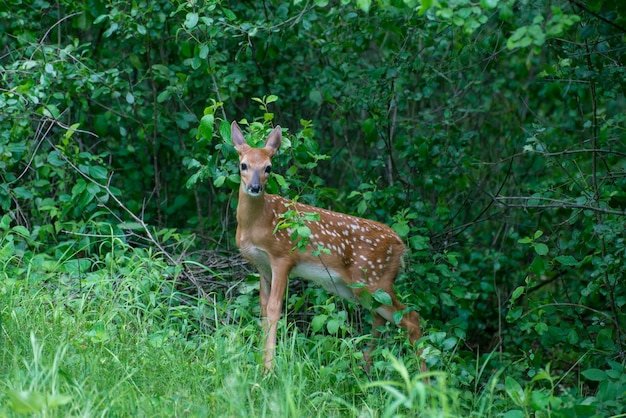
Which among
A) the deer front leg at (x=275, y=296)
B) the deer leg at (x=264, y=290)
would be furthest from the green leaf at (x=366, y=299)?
the deer leg at (x=264, y=290)

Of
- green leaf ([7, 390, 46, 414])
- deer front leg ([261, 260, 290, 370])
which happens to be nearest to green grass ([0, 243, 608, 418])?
green leaf ([7, 390, 46, 414])

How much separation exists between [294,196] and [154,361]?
1879 millimetres

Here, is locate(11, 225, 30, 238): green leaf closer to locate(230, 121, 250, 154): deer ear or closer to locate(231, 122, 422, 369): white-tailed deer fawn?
locate(231, 122, 422, 369): white-tailed deer fawn

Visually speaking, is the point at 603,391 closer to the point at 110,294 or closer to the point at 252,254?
the point at 252,254

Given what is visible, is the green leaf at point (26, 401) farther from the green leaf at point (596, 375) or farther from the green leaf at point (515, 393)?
the green leaf at point (596, 375)

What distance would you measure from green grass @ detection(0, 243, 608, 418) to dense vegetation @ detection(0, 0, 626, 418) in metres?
0.02

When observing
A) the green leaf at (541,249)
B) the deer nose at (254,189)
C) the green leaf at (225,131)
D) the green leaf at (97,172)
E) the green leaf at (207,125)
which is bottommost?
the green leaf at (97,172)

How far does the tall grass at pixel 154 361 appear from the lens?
14.6 feet

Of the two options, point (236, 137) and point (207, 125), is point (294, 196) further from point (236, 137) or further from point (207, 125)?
point (207, 125)

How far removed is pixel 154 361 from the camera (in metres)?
5.25

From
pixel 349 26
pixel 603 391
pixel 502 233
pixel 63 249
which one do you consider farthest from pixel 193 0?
pixel 502 233

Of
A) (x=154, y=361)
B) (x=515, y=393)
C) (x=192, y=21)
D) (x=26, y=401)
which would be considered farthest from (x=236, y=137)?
(x=26, y=401)

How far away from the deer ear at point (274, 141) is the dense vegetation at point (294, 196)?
0.10 m

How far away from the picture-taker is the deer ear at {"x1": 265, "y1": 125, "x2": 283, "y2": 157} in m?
6.37
